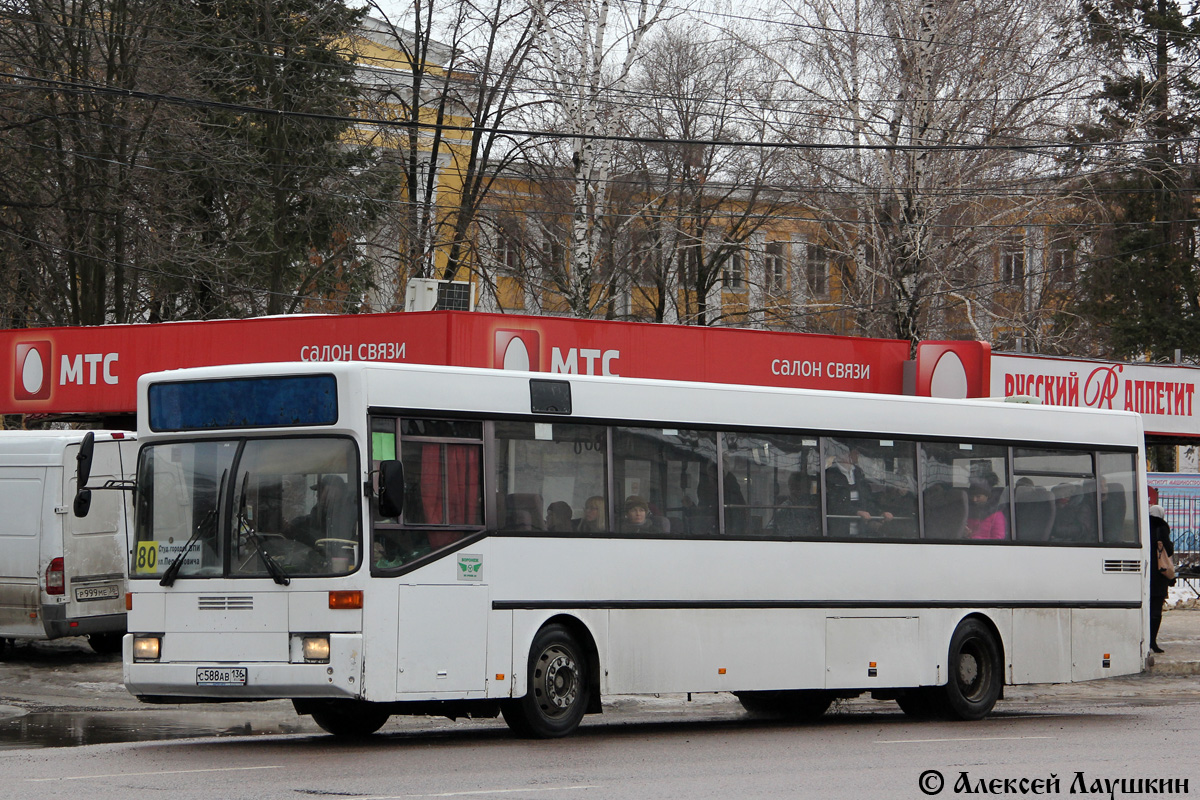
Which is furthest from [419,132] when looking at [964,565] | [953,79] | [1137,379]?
[964,565]

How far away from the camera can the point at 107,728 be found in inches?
531

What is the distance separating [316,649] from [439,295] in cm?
1078

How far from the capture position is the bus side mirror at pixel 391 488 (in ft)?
33.7

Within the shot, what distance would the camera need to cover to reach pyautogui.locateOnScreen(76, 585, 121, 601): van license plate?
1786 centimetres

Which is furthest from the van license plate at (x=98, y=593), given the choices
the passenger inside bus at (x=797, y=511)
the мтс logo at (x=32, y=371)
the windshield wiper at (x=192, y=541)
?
the passenger inside bus at (x=797, y=511)

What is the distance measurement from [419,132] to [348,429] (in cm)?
2752

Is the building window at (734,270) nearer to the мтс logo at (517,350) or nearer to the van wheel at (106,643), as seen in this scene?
the мтс logo at (517,350)

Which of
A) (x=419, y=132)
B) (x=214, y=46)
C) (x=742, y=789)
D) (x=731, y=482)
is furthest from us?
(x=419, y=132)

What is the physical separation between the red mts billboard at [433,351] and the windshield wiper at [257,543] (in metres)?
8.06

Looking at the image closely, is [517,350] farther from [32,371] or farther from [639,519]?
[32,371]

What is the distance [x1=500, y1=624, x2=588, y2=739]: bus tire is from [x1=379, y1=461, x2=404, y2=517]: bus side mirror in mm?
1660

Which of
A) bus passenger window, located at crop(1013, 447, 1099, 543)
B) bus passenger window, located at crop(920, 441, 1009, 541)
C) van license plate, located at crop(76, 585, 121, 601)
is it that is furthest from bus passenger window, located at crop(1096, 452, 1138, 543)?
van license plate, located at crop(76, 585, 121, 601)

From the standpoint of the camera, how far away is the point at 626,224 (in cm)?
3431

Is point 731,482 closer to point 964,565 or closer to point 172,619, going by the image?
point 964,565
